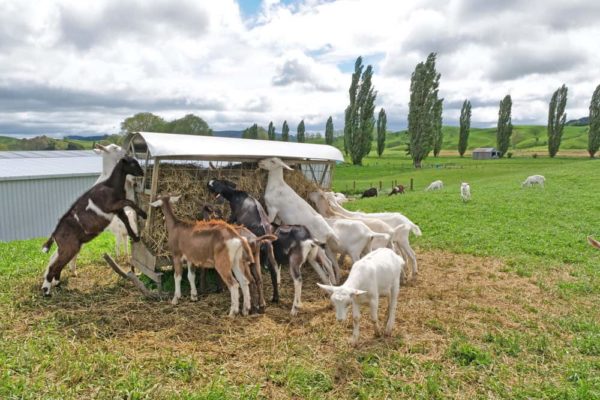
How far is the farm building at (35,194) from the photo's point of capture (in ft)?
71.2

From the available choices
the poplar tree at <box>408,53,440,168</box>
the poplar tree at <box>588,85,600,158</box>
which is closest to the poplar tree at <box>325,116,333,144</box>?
the poplar tree at <box>408,53,440,168</box>

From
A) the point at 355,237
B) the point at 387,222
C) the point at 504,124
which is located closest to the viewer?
the point at 355,237

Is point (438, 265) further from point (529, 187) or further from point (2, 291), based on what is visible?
point (529, 187)

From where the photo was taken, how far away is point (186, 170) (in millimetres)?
8508

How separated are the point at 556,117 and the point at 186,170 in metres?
75.7

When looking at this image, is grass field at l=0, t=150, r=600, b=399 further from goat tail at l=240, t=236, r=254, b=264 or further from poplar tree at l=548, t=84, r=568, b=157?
poplar tree at l=548, t=84, r=568, b=157

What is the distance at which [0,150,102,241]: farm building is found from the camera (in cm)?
2169

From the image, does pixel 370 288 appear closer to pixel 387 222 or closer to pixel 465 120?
pixel 387 222

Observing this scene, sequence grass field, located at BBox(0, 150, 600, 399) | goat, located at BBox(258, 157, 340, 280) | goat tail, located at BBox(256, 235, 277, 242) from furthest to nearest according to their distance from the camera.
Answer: goat, located at BBox(258, 157, 340, 280) → goat tail, located at BBox(256, 235, 277, 242) → grass field, located at BBox(0, 150, 600, 399)

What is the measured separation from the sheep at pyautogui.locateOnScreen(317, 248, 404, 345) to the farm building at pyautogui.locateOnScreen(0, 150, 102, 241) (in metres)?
22.1

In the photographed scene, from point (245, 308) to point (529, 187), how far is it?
22718 mm

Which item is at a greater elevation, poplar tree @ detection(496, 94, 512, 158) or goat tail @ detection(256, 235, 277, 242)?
poplar tree @ detection(496, 94, 512, 158)

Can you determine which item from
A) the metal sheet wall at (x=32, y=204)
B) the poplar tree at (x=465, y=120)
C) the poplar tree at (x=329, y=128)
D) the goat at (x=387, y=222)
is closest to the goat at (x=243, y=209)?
the goat at (x=387, y=222)

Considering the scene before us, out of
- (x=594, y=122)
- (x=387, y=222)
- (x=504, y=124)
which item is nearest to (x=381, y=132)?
(x=504, y=124)
